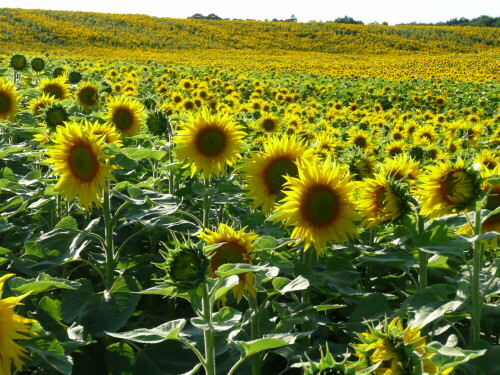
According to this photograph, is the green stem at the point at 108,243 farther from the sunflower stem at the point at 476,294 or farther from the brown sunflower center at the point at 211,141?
the sunflower stem at the point at 476,294

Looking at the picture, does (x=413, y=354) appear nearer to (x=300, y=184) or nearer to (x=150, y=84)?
(x=300, y=184)

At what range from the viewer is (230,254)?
6.88 feet

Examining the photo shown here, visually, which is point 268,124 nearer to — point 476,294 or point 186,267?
point 476,294

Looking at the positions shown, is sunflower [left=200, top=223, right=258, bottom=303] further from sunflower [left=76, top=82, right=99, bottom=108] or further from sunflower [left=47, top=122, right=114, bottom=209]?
sunflower [left=76, top=82, right=99, bottom=108]

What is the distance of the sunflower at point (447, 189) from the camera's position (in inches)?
81.7

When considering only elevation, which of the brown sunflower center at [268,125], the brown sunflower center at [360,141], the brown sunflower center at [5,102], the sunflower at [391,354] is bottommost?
the brown sunflower center at [360,141]

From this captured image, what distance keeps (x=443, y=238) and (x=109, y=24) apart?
49.0 metres

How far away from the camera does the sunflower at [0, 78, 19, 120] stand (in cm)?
477

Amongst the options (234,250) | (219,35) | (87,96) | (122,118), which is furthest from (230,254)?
(219,35)

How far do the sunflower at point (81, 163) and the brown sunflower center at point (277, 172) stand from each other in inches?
32.4

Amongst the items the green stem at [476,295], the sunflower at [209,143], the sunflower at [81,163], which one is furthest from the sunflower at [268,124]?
the green stem at [476,295]

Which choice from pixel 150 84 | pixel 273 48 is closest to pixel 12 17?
pixel 273 48

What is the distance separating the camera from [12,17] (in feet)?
141

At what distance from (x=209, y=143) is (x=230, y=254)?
1.37m
